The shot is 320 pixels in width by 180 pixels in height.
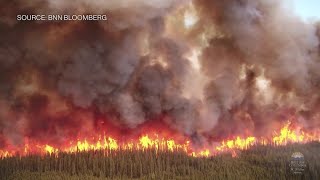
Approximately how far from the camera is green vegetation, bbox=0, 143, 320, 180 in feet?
179

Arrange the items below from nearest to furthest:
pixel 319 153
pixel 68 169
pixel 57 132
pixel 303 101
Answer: pixel 68 169, pixel 57 132, pixel 319 153, pixel 303 101

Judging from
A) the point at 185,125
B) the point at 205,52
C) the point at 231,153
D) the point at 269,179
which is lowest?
the point at 269,179

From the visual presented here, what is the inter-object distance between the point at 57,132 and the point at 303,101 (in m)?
47.9

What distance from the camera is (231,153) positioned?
223 feet

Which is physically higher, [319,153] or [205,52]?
[205,52]

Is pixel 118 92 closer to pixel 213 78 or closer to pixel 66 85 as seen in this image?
pixel 66 85

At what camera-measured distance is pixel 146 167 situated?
5950 centimetres

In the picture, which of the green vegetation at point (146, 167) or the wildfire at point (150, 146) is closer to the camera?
the green vegetation at point (146, 167)

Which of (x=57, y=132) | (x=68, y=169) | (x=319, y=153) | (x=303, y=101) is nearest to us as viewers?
(x=68, y=169)

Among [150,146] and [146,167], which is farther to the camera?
[150,146]

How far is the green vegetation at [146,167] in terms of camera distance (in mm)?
54562

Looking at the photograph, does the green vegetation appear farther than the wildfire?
No

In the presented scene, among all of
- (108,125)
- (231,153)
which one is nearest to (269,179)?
(231,153)

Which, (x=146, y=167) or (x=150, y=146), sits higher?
(x=150, y=146)
